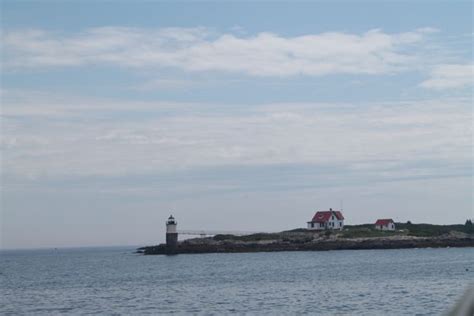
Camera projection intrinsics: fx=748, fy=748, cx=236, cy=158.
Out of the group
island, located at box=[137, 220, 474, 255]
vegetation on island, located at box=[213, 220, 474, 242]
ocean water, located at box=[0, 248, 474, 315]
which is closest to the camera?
ocean water, located at box=[0, 248, 474, 315]

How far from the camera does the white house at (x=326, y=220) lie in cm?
12975

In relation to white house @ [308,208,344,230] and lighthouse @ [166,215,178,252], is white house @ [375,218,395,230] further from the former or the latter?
lighthouse @ [166,215,178,252]

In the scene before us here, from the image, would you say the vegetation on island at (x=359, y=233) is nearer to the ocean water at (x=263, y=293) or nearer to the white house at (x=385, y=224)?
the white house at (x=385, y=224)

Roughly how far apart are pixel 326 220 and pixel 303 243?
281 inches

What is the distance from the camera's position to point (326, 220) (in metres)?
129

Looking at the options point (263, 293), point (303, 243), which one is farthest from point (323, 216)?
point (263, 293)

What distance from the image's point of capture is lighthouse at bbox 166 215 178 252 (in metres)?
124

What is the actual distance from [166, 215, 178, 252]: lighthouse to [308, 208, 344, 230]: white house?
2436 cm

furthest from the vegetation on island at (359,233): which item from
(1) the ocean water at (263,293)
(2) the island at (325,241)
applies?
(1) the ocean water at (263,293)

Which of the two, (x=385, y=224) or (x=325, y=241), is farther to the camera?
(x=385, y=224)

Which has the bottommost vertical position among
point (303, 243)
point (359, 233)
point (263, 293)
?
point (263, 293)

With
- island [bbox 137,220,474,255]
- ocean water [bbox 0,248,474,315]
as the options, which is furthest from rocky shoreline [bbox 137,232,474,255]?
ocean water [bbox 0,248,474,315]

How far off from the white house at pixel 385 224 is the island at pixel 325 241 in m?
1.01

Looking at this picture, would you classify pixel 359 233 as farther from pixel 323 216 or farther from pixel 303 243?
pixel 303 243
